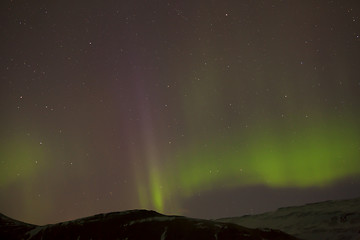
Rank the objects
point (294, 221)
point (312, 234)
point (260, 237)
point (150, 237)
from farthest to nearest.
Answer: point (294, 221) → point (312, 234) → point (150, 237) → point (260, 237)

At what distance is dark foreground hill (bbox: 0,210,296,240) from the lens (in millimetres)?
→ 3820

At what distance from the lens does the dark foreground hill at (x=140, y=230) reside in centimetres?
382

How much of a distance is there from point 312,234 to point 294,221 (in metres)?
1.70

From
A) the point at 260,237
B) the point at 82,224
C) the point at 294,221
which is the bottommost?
the point at 294,221

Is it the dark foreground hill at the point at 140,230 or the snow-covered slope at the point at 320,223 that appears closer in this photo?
the dark foreground hill at the point at 140,230

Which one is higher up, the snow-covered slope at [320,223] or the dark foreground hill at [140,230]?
the dark foreground hill at [140,230]

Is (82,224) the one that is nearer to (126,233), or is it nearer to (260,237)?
(126,233)

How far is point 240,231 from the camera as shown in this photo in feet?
12.6

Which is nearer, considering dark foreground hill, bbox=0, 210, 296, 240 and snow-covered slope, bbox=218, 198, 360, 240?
dark foreground hill, bbox=0, 210, 296, 240

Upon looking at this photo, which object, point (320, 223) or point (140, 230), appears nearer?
point (140, 230)

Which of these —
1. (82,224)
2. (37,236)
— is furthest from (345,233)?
(37,236)

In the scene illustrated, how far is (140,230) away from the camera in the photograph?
4.15m

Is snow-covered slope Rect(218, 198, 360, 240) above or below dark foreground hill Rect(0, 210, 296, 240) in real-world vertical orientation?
below

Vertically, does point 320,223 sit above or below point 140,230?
below
